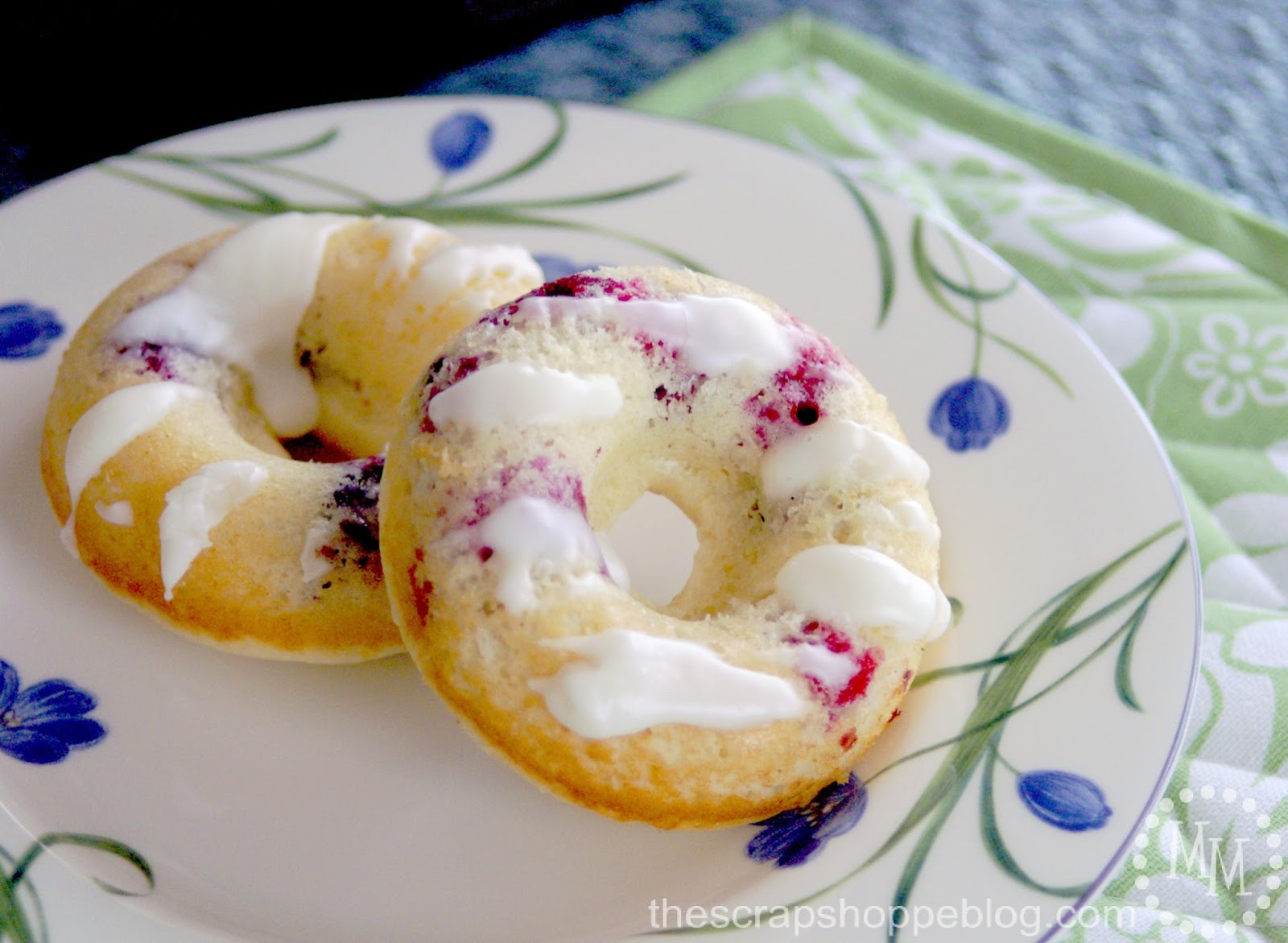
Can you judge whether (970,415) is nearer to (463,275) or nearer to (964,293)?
(964,293)

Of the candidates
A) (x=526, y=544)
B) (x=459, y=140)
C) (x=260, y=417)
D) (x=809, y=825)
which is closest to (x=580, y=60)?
(x=459, y=140)

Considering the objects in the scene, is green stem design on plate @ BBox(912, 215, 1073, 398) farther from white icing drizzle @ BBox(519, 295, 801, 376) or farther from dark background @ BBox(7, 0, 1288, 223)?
dark background @ BBox(7, 0, 1288, 223)

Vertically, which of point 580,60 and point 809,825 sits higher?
point 580,60

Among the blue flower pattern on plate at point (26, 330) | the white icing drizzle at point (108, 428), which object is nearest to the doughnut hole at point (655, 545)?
the white icing drizzle at point (108, 428)

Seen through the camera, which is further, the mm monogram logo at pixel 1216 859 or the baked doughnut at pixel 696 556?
the mm monogram logo at pixel 1216 859

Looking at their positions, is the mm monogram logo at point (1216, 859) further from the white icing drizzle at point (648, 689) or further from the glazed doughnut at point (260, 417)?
the glazed doughnut at point (260, 417)

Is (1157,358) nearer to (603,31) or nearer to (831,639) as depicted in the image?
(831,639)
